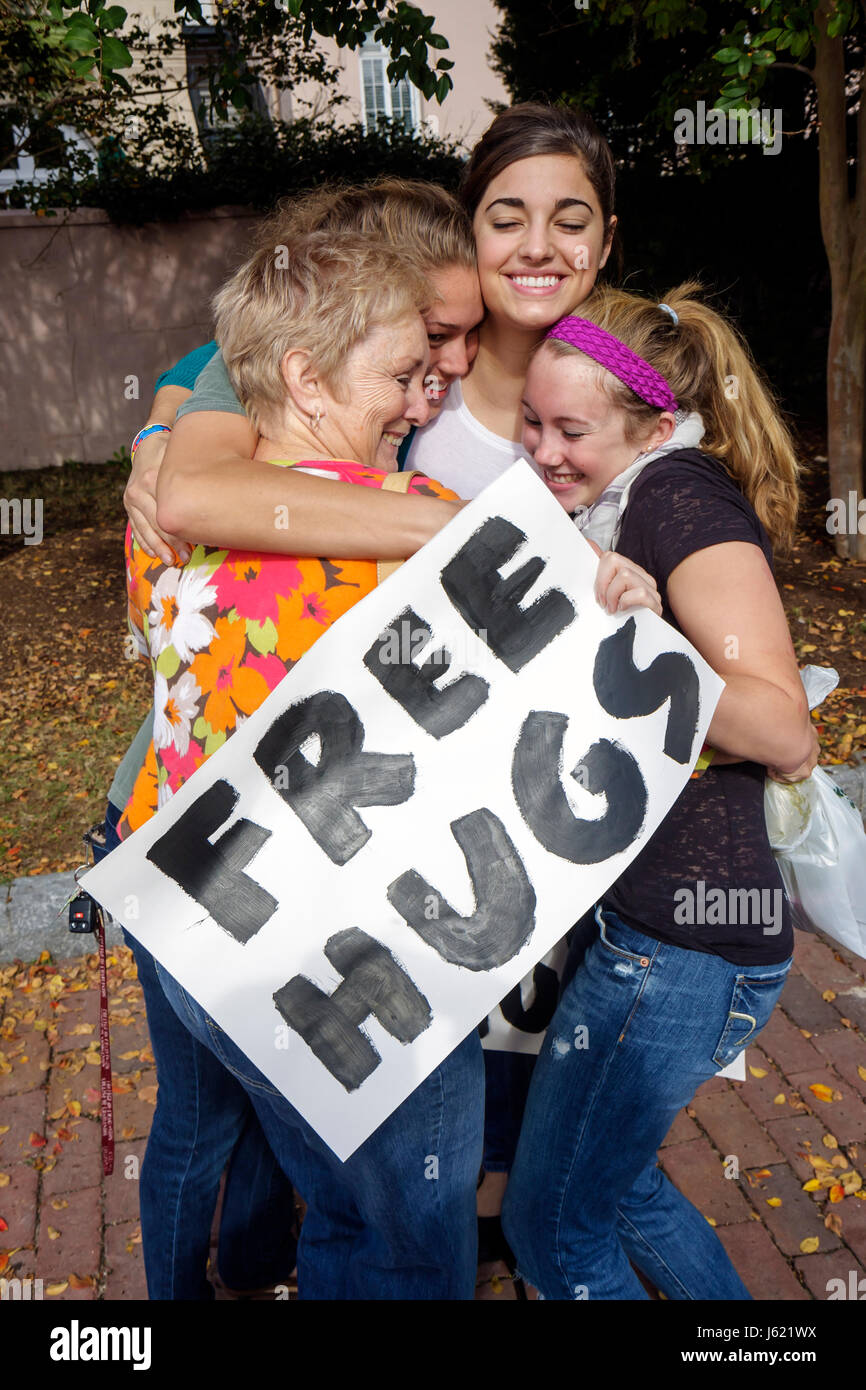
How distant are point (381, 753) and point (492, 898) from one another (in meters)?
0.28

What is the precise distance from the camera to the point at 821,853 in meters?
1.99

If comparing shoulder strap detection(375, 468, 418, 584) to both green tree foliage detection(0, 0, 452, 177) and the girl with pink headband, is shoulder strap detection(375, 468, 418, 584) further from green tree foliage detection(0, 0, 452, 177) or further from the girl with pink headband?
green tree foliage detection(0, 0, 452, 177)

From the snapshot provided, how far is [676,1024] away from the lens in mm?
1797

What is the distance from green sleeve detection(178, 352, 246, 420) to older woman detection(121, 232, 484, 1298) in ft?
0.08

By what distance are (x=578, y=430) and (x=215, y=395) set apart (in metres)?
0.66

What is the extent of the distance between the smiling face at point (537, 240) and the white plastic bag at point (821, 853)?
1152mm

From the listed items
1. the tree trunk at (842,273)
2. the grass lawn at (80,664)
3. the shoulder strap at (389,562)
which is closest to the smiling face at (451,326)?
the shoulder strap at (389,562)

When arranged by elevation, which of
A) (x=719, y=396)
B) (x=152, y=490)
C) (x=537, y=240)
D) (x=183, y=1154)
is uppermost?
(x=537, y=240)

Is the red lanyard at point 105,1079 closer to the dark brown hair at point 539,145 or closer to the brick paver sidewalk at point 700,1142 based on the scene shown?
the brick paver sidewalk at point 700,1142

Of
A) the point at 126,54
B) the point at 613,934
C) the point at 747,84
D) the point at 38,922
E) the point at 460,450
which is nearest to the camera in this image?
the point at 613,934

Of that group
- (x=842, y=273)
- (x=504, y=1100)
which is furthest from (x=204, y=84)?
(x=504, y=1100)

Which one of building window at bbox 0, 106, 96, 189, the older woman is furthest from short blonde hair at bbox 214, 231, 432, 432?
building window at bbox 0, 106, 96, 189

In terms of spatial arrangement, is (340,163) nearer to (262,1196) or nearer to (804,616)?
(804,616)

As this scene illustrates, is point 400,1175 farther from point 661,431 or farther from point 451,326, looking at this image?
Result: point 451,326
